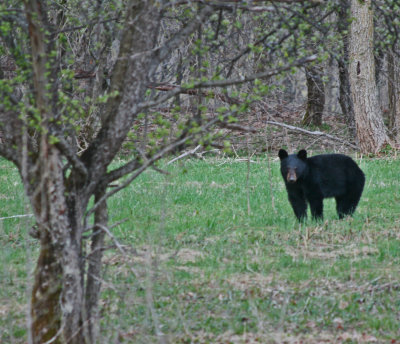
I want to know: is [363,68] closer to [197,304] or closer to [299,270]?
[299,270]

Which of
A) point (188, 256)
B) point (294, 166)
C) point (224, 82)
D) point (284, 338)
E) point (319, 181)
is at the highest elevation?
point (224, 82)

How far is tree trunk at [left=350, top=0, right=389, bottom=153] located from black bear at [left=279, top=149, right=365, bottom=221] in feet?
23.8

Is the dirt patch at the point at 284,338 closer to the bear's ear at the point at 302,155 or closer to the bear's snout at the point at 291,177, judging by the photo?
the bear's snout at the point at 291,177

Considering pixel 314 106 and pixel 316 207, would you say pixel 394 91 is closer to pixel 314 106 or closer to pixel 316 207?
pixel 314 106

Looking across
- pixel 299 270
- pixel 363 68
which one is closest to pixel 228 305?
pixel 299 270

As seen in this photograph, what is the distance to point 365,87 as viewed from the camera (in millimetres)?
17203

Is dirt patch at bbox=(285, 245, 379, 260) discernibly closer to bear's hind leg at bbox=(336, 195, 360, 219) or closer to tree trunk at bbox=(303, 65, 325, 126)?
bear's hind leg at bbox=(336, 195, 360, 219)

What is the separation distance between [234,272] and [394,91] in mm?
15009

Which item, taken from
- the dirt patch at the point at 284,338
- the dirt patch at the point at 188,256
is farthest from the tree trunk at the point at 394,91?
the dirt patch at the point at 284,338

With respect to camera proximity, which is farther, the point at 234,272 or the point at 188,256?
the point at 188,256

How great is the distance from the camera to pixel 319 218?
9.58 m

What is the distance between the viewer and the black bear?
9570 mm

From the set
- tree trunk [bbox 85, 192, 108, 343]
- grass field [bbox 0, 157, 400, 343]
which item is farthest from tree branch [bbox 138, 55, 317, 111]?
tree trunk [bbox 85, 192, 108, 343]

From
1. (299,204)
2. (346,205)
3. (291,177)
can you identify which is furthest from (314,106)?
(291,177)
